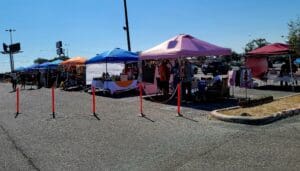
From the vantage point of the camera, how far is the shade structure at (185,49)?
52.8ft

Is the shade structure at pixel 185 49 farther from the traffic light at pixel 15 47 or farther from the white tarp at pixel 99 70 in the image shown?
the traffic light at pixel 15 47

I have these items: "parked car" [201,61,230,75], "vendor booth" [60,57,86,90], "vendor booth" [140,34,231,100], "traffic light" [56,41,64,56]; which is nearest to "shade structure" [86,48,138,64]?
"vendor booth" [140,34,231,100]

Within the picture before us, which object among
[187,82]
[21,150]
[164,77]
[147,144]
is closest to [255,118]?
[147,144]

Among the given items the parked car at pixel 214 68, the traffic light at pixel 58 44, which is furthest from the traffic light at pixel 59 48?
the parked car at pixel 214 68

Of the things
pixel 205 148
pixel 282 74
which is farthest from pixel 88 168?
pixel 282 74

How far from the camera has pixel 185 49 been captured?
1611 cm

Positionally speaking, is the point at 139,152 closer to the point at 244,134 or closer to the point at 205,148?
the point at 205,148

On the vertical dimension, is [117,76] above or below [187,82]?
above

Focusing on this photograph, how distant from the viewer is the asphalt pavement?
6562mm

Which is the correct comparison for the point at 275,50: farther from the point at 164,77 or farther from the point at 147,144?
the point at 147,144

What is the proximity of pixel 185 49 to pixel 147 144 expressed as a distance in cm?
861

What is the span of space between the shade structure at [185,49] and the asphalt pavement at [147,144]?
4478mm

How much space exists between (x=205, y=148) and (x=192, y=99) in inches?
346

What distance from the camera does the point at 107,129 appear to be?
10.0 meters
